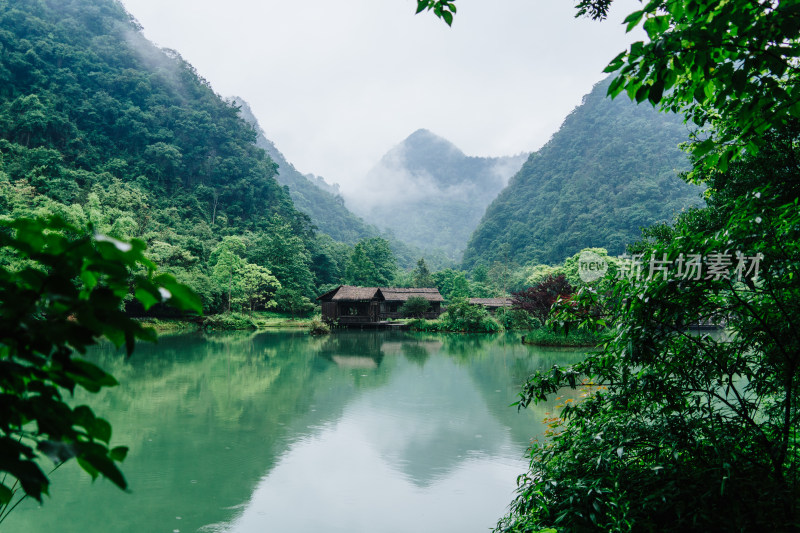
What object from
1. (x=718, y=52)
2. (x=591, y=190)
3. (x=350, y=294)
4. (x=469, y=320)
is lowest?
(x=469, y=320)

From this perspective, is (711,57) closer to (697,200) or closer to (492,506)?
(492,506)

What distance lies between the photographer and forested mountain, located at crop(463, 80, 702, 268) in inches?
1861

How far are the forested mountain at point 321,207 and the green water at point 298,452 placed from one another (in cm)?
5743

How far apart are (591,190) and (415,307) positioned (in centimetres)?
3532

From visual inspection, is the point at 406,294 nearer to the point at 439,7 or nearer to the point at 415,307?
the point at 415,307

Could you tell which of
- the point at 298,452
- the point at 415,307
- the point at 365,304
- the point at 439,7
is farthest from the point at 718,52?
the point at 365,304

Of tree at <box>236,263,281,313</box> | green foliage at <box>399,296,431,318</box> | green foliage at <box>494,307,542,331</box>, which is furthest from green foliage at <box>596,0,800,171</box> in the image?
green foliage at <box>399,296,431,318</box>

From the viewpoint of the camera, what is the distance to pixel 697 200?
45.8 metres

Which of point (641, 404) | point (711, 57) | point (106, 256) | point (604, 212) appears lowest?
point (641, 404)

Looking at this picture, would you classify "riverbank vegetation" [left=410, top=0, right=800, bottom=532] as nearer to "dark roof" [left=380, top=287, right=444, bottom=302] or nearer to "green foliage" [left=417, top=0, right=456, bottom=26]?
"green foliage" [left=417, top=0, right=456, bottom=26]

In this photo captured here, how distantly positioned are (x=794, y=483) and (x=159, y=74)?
54.6 metres

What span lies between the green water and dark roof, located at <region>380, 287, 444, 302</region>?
18048mm

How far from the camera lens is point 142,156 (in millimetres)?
37906

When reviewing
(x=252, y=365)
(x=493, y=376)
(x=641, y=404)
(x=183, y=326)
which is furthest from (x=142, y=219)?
(x=641, y=404)
